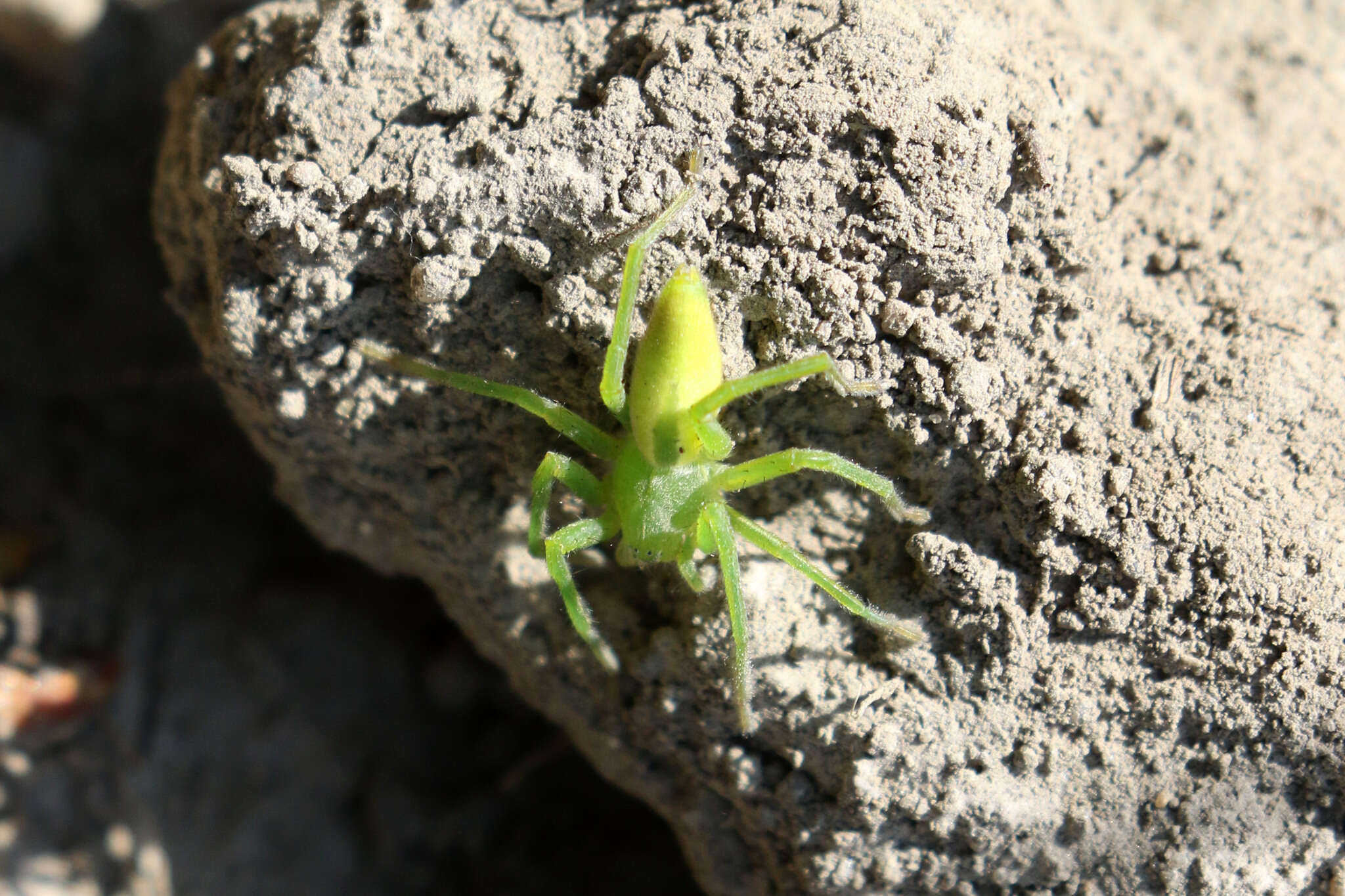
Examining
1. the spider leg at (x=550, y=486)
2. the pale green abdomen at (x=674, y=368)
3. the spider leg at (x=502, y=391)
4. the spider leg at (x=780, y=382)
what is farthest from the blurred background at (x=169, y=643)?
the spider leg at (x=780, y=382)

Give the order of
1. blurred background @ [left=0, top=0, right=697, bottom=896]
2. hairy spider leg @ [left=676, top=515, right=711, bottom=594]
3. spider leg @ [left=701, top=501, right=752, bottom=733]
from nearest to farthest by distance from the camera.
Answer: spider leg @ [left=701, top=501, right=752, bottom=733], hairy spider leg @ [left=676, top=515, right=711, bottom=594], blurred background @ [left=0, top=0, right=697, bottom=896]

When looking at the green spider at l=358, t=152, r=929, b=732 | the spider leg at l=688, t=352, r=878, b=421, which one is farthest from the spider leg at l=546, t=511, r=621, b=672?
the spider leg at l=688, t=352, r=878, b=421

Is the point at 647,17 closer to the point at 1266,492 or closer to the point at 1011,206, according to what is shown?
the point at 1011,206

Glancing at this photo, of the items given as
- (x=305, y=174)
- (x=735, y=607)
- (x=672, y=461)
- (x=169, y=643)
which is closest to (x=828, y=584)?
(x=735, y=607)

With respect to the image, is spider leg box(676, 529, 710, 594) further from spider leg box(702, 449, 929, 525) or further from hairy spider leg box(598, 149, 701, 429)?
hairy spider leg box(598, 149, 701, 429)

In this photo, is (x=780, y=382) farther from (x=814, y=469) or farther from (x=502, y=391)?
(x=502, y=391)

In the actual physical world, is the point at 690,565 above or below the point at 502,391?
below
